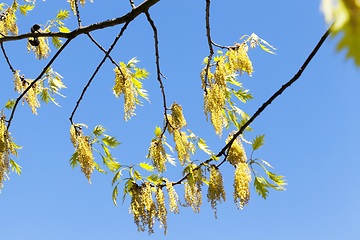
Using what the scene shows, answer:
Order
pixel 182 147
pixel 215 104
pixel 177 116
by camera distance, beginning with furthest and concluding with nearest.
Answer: pixel 177 116 → pixel 182 147 → pixel 215 104

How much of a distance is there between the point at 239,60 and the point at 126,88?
0.88 metres

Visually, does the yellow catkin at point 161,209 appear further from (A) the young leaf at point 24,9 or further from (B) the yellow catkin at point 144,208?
(A) the young leaf at point 24,9

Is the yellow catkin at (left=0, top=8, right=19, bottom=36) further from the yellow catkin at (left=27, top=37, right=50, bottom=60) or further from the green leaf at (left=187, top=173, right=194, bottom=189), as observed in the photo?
the green leaf at (left=187, top=173, right=194, bottom=189)

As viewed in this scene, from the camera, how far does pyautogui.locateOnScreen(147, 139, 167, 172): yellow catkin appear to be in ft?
8.02

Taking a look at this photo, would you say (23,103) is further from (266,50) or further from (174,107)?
(266,50)

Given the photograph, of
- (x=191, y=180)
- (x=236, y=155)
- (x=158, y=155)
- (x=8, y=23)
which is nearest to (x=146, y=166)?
(x=158, y=155)

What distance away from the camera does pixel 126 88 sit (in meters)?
2.57

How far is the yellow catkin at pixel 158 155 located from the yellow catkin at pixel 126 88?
11.3 inches

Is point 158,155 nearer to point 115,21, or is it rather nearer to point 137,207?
point 137,207

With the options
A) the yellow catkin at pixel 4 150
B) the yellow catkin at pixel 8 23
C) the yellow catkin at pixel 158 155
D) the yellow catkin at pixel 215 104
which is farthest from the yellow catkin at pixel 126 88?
the yellow catkin at pixel 8 23

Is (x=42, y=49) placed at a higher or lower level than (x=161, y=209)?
higher

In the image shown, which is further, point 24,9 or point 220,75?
point 24,9

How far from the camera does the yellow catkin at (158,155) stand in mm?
2445

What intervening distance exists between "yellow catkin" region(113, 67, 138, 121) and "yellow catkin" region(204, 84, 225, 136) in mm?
571
